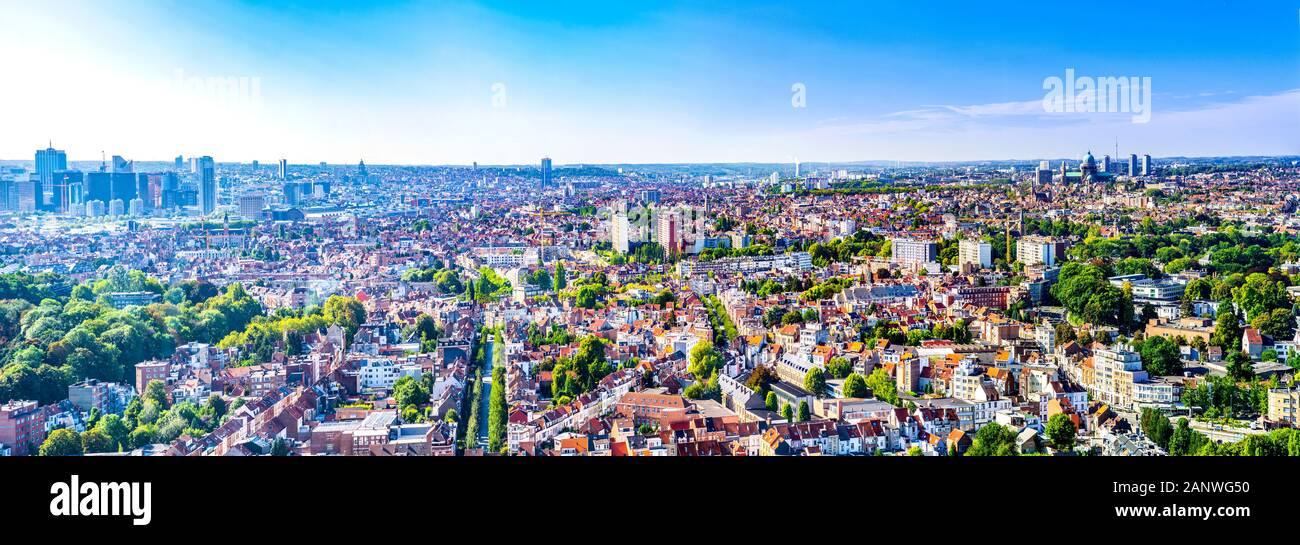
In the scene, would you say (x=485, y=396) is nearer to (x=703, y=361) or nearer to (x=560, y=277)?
(x=703, y=361)

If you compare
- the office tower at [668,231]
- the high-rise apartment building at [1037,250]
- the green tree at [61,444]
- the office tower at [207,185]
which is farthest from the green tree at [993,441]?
the office tower at [207,185]

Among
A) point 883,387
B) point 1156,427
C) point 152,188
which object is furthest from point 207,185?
point 1156,427

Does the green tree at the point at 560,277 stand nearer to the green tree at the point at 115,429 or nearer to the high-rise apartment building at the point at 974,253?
the green tree at the point at 115,429

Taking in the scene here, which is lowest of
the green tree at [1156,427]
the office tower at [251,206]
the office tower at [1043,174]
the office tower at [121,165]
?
the green tree at [1156,427]

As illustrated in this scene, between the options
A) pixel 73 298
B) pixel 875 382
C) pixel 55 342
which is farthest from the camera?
pixel 73 298

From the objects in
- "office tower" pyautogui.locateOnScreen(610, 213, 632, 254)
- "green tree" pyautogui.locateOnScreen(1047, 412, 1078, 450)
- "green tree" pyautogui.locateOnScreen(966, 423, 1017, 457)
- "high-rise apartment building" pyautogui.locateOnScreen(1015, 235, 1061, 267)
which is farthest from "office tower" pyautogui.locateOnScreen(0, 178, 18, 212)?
"high-rise apartment building" pyautogui.locateOnScreen(1015, 235, 1061, 267)
